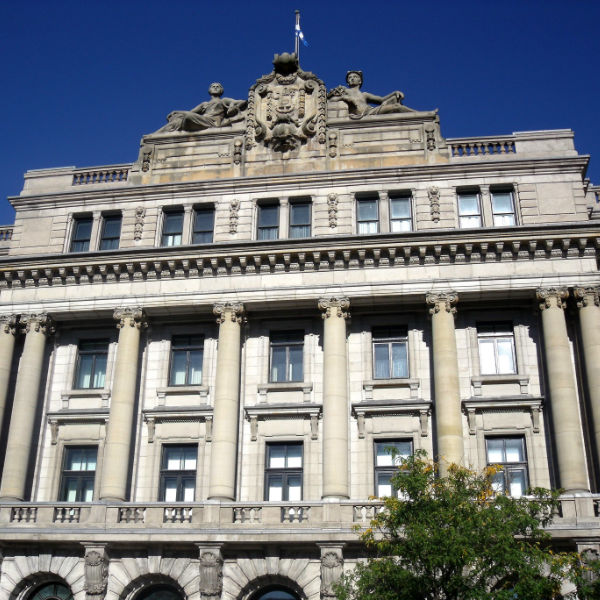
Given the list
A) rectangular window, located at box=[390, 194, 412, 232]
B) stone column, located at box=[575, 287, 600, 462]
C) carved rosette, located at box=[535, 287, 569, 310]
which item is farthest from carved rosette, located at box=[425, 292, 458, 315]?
stone column, located at box=[575, 287, 600, 462]

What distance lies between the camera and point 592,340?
31.8m

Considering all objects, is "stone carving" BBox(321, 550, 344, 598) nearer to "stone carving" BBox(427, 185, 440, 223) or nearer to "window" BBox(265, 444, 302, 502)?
"window" BBox(265, 444, 302, 502)

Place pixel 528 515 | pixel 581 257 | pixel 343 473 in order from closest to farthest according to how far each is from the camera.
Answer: pixel 528 515, pixel 343 473, pixel 581 257

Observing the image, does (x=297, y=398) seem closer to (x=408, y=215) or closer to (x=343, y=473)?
(x=343, y=473)

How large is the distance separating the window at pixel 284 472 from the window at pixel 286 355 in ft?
9.50

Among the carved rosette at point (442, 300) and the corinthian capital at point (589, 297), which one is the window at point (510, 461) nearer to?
the carved rosette at point (442, 300)

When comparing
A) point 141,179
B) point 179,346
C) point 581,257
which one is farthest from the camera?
point 141,179

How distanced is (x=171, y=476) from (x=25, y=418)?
624cm

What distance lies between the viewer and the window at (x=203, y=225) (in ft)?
120

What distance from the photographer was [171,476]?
3322 centimetres

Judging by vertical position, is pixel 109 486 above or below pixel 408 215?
below

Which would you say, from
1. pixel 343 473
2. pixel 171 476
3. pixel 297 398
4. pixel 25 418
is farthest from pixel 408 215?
pixel 25 418

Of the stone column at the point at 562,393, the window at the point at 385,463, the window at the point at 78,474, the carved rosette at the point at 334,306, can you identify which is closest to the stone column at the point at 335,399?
the carved rosette at the point at 334,306

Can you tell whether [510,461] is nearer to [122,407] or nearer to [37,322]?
[122,407]
